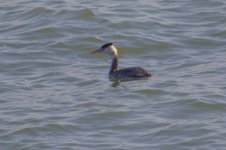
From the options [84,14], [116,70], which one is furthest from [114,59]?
[84,14]

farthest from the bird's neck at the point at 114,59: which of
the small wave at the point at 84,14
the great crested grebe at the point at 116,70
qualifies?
the small wave at the point at 84,14

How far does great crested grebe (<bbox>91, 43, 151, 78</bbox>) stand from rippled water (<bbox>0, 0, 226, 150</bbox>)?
156 mm

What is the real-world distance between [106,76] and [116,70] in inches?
8.6

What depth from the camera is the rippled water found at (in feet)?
49.2

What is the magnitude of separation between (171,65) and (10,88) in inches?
123

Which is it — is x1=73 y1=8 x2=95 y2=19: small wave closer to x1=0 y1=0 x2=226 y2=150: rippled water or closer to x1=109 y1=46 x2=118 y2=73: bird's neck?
x1=0 y1=0 x2=226 y2=150: rippled water

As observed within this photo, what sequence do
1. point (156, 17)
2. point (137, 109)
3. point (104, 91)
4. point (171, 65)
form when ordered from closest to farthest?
point (137, 109) < point (104, 91) < point (171, 65) < point (156, 17)

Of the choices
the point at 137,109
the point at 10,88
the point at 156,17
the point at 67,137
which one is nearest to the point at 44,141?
the point at 67,137

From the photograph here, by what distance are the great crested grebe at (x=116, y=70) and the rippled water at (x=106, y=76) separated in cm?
16

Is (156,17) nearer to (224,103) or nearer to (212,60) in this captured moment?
(212,60)

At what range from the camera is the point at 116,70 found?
735 inches

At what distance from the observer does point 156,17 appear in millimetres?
22547

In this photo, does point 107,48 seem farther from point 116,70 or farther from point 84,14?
point 84,14

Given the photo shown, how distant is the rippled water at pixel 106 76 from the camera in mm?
15000
